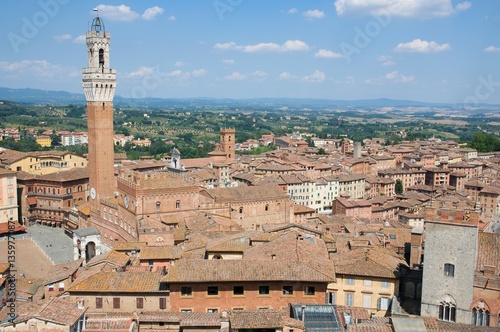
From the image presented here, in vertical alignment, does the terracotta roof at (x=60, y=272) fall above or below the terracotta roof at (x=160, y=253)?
below

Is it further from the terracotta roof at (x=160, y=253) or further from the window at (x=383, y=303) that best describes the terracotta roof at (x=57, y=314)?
the window at (x=383, y=303)

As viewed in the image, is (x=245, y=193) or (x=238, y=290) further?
(x=245, y=193)

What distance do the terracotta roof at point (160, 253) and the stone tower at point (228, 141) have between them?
2476 inches

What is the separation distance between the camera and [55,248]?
41188 mm

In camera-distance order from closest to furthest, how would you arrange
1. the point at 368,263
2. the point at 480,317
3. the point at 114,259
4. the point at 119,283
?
the point at 480,317
the point at 119,283
the point at 368,263
the point at 114,259

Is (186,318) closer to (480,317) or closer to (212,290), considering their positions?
(212,290)

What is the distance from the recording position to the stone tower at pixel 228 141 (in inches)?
3565

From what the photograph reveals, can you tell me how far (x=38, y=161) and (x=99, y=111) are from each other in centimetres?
2295

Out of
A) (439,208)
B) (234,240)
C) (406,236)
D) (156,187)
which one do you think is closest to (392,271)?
(439,208)

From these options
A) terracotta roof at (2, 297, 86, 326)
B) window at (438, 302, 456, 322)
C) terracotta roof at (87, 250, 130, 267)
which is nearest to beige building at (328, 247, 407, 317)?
window at (438, 302, 456, 322)

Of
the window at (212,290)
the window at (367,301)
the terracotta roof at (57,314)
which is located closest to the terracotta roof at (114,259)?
the window at (212,290)

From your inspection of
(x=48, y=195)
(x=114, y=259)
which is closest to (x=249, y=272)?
(x=114, y=259)

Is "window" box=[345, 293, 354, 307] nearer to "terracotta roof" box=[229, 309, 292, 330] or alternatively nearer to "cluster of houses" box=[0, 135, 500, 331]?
"cluster of houses" box=[0, 135, 500, 331]

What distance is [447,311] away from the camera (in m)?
19.7
